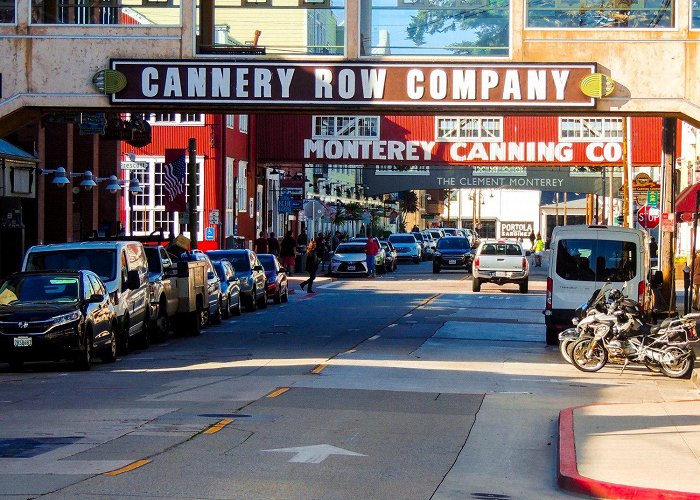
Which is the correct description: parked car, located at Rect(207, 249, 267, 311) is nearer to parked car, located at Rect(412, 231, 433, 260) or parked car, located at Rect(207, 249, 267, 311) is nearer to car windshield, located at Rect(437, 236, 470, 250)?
car windshield, located at Rect(437, 236, 470, 250)

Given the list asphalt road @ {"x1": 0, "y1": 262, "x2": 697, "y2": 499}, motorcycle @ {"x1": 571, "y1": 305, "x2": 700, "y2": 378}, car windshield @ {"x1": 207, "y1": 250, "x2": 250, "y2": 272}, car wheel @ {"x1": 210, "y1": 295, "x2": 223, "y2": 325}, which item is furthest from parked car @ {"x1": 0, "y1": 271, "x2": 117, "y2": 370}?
car windshield @ {"x1": 207, "y1": 250, "x2": 250, "y2": 272}

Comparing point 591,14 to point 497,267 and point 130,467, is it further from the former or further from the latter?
point 497,267

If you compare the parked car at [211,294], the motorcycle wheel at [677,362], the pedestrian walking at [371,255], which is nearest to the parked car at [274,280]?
the parked car at [211,294]

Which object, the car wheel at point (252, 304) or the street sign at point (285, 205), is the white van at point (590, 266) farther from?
the street sign at point (285, 205)

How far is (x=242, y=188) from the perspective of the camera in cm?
6206

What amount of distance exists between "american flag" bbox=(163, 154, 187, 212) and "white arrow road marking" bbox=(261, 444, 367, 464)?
90.5 ft

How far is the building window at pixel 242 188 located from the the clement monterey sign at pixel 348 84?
125 ft

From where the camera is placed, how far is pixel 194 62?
22484 mm

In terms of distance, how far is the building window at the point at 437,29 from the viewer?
22688 mm

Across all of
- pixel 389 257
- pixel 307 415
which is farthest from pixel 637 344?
pixel 389 257

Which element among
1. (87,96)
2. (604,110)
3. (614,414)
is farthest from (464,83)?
(614,414)

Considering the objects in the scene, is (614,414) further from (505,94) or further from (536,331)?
(536,331)

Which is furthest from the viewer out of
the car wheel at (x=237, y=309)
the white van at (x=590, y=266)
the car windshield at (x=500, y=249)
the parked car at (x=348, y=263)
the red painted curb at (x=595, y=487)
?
the parked car at (x=348, y=263)

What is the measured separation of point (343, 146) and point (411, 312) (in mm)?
26458
